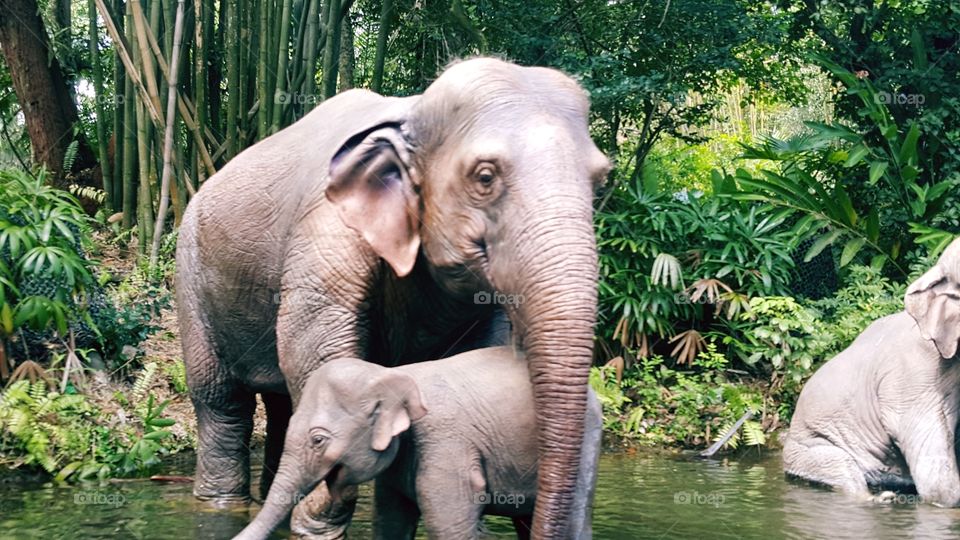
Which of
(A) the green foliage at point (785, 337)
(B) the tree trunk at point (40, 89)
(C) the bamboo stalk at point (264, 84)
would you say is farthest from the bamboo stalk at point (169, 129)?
(A) the green foliage at point (785, 337)

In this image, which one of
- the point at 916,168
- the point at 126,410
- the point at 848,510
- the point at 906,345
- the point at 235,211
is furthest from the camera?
the point at 916,168

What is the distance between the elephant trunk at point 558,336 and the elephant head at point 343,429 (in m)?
0.66

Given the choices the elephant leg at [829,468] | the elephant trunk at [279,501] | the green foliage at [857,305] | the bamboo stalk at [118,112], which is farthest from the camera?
the bamboo stalk at [118,112]

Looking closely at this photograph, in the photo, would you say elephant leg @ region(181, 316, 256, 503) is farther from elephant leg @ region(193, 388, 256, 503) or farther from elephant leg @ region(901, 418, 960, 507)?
elephant leg @ region(901, 418, 960, 507)

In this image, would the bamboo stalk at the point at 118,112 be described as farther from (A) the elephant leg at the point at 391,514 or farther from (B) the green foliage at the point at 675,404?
(A) the elephant leg at the point at 391,514

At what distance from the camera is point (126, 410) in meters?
11.1

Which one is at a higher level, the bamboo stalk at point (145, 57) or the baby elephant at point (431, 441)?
the bamboo stalk at point (145, 57)

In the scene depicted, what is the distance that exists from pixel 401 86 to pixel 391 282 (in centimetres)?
1093

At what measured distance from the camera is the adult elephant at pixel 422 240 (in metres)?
5.48

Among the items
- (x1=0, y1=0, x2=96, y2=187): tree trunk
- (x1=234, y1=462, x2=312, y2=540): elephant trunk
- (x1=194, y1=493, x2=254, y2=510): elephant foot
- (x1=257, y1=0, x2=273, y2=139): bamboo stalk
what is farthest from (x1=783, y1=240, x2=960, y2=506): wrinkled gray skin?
(x1=0, y1=0, x2=96, y2=187): tree trunk

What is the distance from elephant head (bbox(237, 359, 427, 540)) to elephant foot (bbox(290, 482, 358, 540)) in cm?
52

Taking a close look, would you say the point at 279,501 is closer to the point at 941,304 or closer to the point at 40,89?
the point at 941,304

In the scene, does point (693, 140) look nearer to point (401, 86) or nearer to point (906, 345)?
point (401, 86)

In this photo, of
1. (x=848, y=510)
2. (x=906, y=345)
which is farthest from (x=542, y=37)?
(x=848, y=510)
